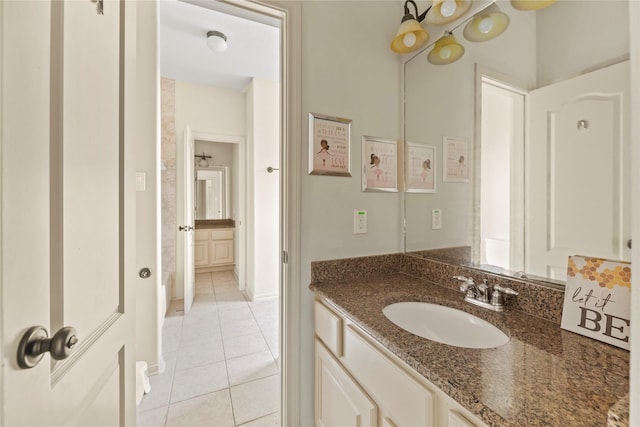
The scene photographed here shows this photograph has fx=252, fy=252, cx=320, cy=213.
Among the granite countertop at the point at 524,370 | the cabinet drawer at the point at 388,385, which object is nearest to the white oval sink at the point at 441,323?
the granite countertop at the point at 524,370

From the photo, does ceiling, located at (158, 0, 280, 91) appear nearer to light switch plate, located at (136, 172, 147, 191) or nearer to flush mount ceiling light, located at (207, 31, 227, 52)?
flush mount ceiling light, located at (207, 31, 227, 52)

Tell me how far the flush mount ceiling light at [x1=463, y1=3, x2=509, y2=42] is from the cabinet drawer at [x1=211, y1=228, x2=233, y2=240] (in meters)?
4.33

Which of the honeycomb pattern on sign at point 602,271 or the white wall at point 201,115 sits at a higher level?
the white wall at point 201,115

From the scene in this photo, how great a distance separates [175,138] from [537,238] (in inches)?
140

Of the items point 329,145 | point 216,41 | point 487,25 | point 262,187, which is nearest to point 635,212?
point 329,145

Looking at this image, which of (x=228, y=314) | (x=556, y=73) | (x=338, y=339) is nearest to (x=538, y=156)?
(x=556, y=73)

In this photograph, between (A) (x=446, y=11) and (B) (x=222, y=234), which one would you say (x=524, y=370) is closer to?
(A) (x=446, y=11)

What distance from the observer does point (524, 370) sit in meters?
0.59

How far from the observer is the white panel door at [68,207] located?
42 cm

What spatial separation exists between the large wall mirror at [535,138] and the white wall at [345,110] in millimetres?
204

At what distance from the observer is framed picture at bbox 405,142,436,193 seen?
A: 55.4 inches

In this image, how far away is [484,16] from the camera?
111 centimetres

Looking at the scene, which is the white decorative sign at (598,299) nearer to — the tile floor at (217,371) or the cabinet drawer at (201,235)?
the tile floor at (217,371)

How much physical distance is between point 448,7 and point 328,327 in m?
1.52
